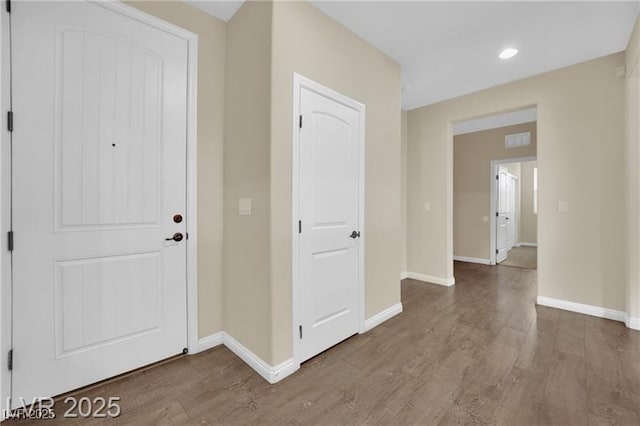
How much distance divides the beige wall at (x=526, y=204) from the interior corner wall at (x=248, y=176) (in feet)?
30.9

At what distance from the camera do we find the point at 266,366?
1.94 meters

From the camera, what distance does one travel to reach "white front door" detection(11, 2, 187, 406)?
5.32ft

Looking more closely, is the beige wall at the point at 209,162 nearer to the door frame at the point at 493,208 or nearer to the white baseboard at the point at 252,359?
the white baseboard at the point at 252,359

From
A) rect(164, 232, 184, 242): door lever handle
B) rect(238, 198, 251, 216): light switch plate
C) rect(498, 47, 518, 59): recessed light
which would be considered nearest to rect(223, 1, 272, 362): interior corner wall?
rect(238, 198, 251, 216): light switch plate

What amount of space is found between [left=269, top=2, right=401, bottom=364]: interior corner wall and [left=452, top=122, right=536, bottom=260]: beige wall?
370cm

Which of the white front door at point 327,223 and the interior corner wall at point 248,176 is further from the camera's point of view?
the white front door at point 327,223

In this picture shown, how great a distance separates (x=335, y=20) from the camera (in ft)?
7.79

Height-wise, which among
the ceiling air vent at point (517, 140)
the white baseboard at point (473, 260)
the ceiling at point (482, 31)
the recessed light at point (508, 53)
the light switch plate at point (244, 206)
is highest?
the recessed light at point (508, 53)

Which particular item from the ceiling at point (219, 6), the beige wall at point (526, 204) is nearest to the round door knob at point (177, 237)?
the ceiling at point (219, 6)

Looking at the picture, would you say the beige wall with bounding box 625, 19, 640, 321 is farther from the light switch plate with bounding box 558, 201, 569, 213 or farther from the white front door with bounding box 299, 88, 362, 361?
the white front door with bounding box 299, 88, 362, 361

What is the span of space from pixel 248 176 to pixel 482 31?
254cm

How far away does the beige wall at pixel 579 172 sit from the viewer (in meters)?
2.96

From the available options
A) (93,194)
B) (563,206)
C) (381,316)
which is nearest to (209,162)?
(93,194)

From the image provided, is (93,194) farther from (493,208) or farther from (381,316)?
(493,208)
